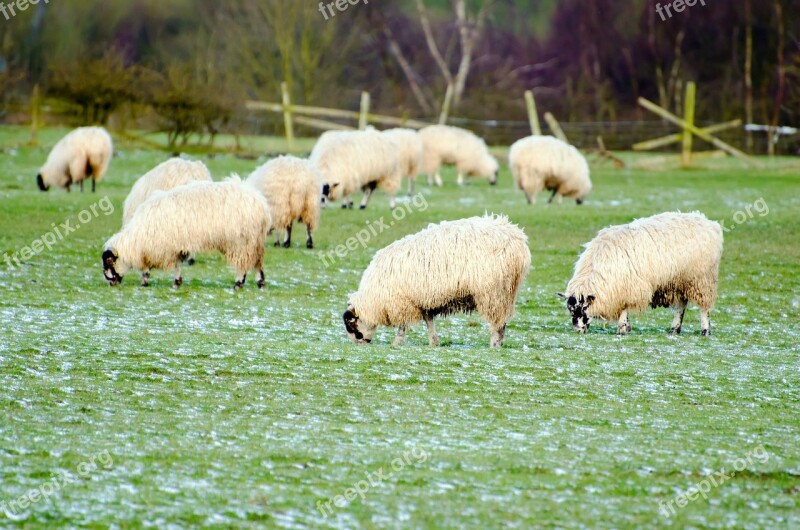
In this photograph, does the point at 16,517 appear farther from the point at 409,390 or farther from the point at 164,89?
the point at 164,89

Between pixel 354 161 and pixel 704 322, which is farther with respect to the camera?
pixel 354 161

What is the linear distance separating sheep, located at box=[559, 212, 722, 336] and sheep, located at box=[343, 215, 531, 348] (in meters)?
1.28

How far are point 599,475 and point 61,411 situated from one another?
3.65 m

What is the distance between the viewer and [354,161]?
21328 mm

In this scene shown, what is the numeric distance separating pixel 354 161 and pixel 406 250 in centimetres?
1103

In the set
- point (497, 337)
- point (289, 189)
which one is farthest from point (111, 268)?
point (497, 337)

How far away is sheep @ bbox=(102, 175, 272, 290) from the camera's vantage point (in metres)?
13.3

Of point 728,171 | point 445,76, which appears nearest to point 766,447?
point 728,171

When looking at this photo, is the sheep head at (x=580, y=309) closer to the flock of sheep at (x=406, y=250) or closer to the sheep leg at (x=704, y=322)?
the flock of sheep at (x=406, y=250)

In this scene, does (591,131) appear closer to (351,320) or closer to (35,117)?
(35,117)

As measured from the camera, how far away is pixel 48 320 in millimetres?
11281

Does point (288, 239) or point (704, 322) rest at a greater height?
point (288, 239)

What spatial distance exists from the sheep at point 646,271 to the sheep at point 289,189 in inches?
237

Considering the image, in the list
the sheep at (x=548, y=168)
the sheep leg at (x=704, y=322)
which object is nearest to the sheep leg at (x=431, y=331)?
the sheep leg at (x=704, y=322)
